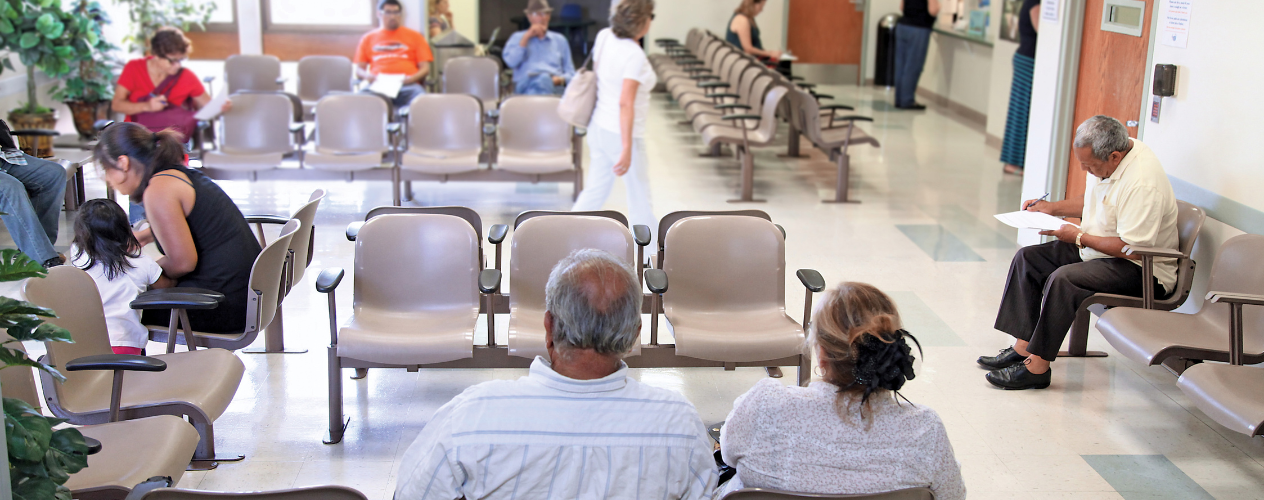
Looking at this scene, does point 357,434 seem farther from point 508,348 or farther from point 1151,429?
point 1151,429

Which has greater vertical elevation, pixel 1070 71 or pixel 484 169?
pixel 1070 71

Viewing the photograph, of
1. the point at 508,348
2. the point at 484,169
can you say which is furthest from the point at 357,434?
the point at 484,169

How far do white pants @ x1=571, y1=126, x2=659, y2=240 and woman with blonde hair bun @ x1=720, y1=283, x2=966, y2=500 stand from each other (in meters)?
3.47

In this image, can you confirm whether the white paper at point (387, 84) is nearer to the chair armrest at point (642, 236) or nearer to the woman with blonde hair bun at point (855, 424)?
the chair armrest at point (642, 236)

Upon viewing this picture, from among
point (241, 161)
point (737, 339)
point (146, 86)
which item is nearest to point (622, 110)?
point (737, 339)

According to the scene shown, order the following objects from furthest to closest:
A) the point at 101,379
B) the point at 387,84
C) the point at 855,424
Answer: the point at 387,84, the point at 101,379, the point at 855,424

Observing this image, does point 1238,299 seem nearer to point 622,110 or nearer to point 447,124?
point 622,110

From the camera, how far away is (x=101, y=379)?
3.18m

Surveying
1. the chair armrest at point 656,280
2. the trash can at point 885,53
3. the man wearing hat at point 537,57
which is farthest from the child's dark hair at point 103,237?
the trash can at point 885,53

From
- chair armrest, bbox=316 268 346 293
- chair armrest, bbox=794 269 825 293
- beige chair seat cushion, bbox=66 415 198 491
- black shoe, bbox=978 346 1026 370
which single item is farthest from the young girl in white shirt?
black shoe, bbox=978 346 1026 370

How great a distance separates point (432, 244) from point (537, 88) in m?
5.11

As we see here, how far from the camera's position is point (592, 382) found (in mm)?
2033

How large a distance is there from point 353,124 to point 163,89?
4.79ft

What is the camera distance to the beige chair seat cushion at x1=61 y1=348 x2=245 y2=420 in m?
2.99
